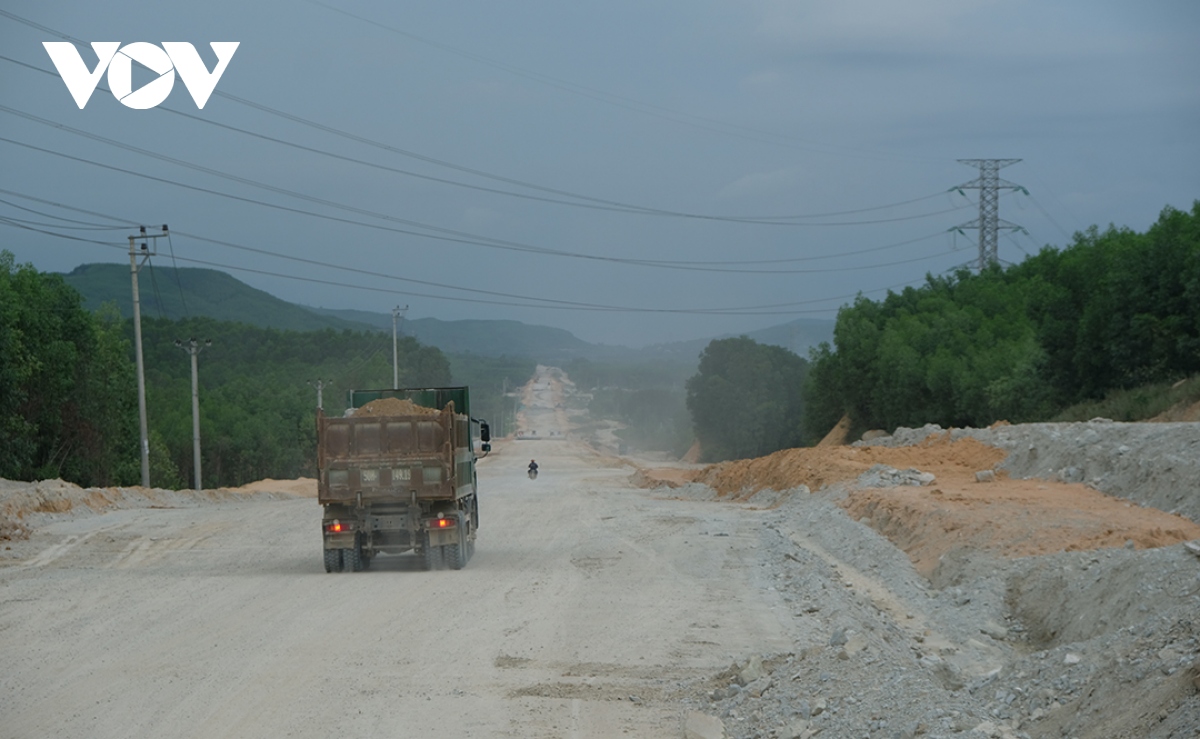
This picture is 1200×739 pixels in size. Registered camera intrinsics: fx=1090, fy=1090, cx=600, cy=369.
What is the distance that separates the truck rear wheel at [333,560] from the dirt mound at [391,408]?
8.40 feet

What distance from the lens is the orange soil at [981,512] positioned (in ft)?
53.1

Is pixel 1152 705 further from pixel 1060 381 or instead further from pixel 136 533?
pixel 1060 381

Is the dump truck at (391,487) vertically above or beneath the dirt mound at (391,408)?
beneath

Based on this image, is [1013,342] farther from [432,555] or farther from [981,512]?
[432,555]

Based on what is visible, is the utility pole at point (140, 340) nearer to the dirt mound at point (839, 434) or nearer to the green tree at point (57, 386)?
the green tree at point (57, 386)

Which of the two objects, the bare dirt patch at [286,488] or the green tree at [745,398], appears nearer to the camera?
the bare dirt patch at [286,488]

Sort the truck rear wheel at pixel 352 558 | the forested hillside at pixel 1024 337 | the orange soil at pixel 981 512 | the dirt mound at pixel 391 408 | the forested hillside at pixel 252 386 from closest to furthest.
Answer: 1. the orange soil at pixel 981 512
2. the truck rear wheel at pixel 352 558
3. the dirt mound at pixel 391 408
4. the forested hillside at pixel 1024 337
5. the forested hillside at pixel 252 386

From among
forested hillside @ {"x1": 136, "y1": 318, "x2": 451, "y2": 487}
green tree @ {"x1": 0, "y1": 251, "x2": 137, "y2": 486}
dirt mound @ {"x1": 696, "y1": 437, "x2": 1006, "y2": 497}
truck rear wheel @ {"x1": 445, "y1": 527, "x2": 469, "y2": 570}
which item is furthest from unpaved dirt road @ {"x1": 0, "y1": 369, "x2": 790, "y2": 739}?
forested hillside @ {"x1": 136, "y1": 318, "x2": 451, "y2": 487}

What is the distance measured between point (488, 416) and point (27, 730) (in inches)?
6795

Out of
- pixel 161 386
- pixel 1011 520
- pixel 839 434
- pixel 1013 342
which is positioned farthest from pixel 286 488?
pixel 839 434

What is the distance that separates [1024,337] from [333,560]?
55.4m

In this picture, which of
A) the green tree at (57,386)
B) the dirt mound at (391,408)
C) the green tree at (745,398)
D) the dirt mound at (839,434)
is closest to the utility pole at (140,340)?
the green tree at (57,386)

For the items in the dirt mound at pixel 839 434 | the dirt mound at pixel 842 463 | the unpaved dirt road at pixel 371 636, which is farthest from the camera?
the dirt mound at pixel 839 434

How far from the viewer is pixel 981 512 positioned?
19.6m
